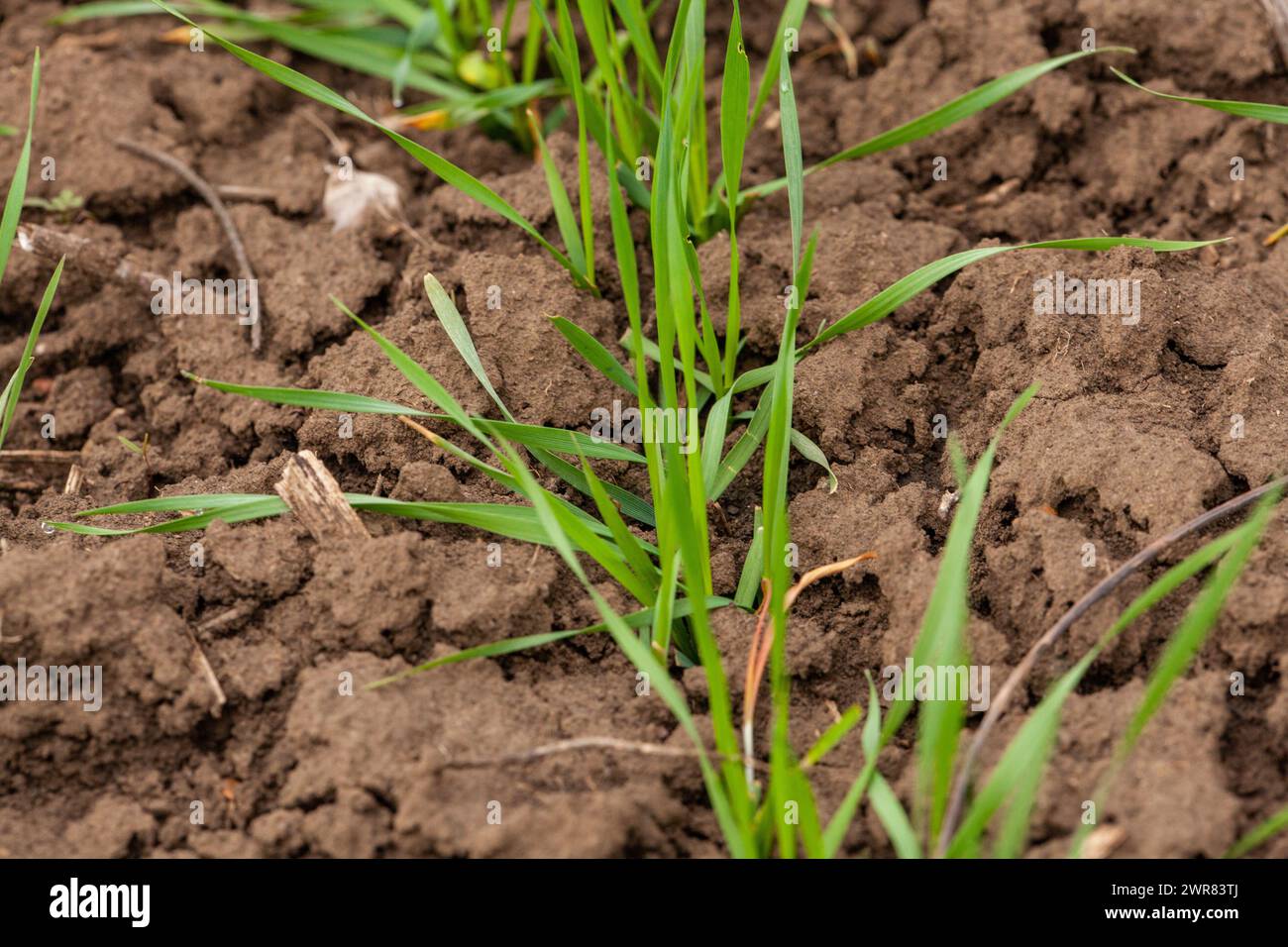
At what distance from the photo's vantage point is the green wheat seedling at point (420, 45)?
2492mm

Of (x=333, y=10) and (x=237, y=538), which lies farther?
(x=333, y=10)

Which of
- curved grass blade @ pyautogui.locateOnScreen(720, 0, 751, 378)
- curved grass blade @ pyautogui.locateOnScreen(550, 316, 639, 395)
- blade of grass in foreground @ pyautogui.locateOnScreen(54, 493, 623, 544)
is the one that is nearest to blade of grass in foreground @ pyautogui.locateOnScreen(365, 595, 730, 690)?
blade of grass in foreground @ pyautogui.locateOnScreen(54, 493, 623, 544)

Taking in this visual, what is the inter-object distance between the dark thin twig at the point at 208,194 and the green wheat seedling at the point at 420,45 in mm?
346

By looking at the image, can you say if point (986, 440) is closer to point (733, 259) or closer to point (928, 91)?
point (733, 259)

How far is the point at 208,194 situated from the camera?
2445 mm

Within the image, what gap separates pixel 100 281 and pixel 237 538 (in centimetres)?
84

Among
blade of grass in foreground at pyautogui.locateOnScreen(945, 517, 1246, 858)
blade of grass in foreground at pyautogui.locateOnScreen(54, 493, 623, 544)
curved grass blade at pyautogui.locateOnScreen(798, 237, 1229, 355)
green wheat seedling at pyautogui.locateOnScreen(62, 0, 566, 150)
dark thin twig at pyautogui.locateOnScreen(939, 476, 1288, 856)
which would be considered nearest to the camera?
blade of grass in foreground at pyautogui.locateOnScreen(945, 517, 1246, 858)

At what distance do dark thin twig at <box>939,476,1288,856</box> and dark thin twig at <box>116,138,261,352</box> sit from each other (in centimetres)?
149

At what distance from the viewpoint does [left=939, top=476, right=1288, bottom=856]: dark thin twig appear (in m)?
1.45

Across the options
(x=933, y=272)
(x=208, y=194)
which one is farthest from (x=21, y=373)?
(x=933, y=272)

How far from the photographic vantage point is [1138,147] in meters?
2.37

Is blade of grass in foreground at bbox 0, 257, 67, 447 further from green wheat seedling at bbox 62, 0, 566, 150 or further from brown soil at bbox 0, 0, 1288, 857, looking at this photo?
green wheat seedling at bbox 62, 0, 566, 150

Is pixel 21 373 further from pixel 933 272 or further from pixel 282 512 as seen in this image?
pixel 933 272

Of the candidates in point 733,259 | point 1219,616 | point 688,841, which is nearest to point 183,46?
point 733,259
